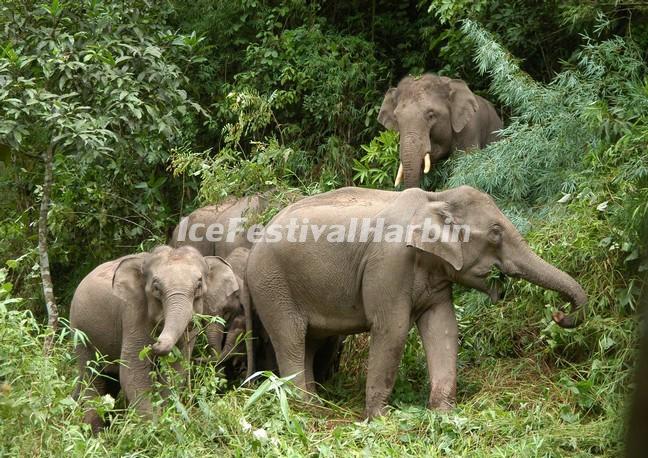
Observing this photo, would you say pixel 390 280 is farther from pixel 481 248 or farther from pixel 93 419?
pixel 93 419

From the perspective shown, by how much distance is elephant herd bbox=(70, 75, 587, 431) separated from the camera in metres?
6.68

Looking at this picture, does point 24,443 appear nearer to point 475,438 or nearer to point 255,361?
point 475,438

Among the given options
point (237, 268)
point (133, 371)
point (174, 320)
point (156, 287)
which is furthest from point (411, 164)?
point (174, 320)

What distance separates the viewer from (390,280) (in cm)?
679

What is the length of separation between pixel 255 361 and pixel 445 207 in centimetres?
208

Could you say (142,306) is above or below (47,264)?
above

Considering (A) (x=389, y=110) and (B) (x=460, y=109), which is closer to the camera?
(B) (x=460, y=109)

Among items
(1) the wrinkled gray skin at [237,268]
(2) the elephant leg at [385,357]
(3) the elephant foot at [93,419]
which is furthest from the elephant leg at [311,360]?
(3) the elephant foot at [93,419]

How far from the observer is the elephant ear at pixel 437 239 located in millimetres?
6684

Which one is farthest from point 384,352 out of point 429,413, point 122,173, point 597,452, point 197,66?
point 197,66

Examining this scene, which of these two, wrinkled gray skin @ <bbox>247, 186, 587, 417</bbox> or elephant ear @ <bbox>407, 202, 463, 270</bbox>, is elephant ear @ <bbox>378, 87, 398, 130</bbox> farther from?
elephant ear @ <bbox>407, 202, 463, 270</bbox>

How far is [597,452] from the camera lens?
Answer: 18.4 ft

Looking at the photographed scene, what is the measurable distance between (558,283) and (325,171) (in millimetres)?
4233

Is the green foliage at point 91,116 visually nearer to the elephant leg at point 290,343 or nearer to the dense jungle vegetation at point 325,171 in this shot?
the dense jungle vegetation at point 325,171
